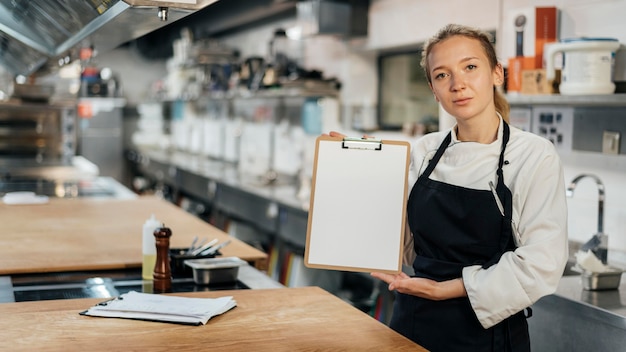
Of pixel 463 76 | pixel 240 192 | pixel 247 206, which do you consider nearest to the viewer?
pixel 463 76

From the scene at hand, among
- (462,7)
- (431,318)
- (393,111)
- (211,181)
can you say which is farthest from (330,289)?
(431,318)

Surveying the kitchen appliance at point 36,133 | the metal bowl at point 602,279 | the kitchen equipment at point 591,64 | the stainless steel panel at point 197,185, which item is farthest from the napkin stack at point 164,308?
the kitchen appliance at point 36,133

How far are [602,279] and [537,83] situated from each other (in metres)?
0.98

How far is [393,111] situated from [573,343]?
10.7ft

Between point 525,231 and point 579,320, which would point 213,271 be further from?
point 579,320

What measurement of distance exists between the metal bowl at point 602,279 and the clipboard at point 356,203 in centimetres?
120

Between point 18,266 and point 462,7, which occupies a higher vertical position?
point 462,7

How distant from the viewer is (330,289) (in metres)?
5.43

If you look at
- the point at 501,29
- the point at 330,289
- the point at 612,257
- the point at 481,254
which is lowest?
the point at 330,289

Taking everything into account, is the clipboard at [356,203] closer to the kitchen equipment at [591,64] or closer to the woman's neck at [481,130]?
the woman's neck at [481,130]

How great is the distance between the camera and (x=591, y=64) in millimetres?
3244

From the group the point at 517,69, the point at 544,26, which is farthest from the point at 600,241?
the point at 544,26

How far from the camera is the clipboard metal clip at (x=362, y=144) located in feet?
7.33

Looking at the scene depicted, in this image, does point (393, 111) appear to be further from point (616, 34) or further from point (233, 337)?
point (233, 337)
